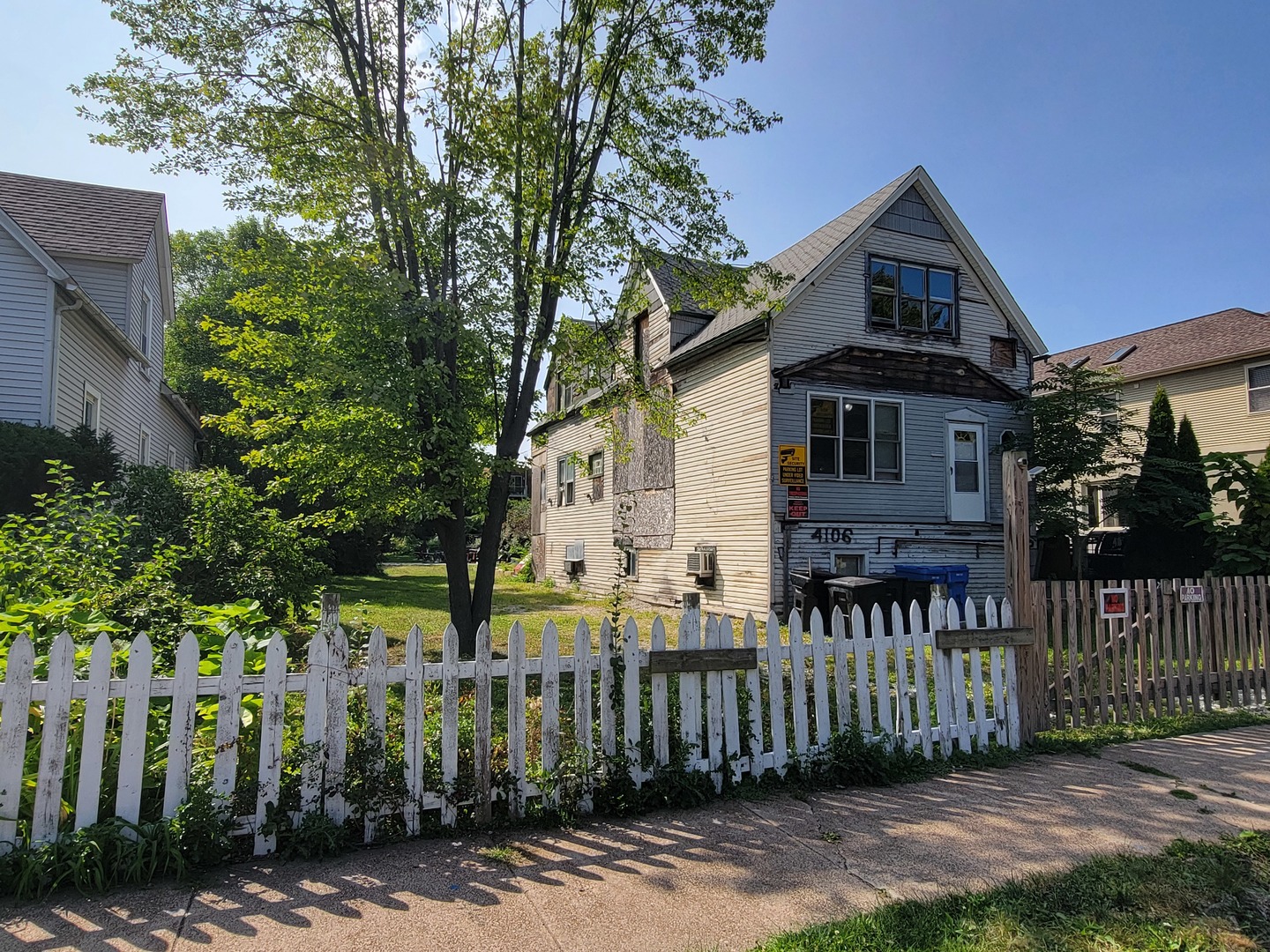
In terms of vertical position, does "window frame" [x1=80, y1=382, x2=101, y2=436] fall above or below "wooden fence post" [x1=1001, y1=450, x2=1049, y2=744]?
above

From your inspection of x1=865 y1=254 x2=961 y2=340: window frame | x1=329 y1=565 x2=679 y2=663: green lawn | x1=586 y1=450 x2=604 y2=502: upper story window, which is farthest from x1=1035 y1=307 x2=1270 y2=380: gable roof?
x1=329 y1=565 x2=679 y2=663: green lawn

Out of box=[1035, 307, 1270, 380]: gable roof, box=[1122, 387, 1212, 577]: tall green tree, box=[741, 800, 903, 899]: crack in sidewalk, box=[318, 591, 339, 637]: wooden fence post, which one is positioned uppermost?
box=[1035, 307, 1270, 380]: gable roof

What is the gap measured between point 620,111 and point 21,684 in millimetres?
8546

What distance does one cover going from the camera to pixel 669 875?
348cm

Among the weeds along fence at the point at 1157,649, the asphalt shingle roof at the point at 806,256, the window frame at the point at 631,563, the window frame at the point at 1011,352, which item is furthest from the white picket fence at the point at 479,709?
the window frame at the point at 631,563

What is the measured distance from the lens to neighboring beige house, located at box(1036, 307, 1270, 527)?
2183 cm

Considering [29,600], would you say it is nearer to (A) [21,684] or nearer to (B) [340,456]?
(A) [21,684]

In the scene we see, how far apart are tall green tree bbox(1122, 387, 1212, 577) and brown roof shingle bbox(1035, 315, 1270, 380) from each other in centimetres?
597

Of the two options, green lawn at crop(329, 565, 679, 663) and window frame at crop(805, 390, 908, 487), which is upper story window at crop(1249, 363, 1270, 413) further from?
green lawn at crop(329, 565, 679, 663)

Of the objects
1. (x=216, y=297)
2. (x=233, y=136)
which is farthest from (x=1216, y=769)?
(x=216, y=297)

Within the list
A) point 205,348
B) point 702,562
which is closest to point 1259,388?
point 702,562

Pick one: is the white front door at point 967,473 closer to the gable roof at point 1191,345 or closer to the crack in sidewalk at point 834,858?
the gable roof at point 1191,345

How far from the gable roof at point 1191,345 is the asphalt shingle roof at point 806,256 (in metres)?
10.3

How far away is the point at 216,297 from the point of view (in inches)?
1194
